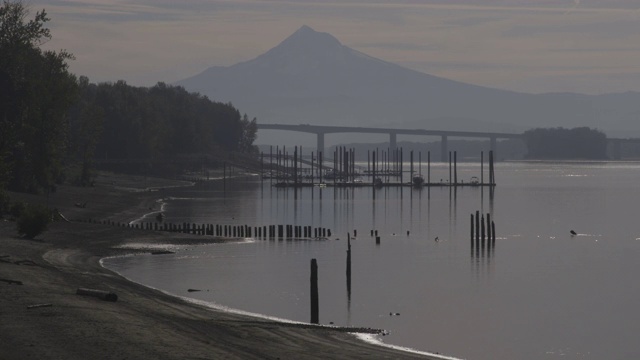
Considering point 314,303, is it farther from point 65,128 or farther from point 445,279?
point 65,128

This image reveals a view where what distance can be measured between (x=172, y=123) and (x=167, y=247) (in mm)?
109244

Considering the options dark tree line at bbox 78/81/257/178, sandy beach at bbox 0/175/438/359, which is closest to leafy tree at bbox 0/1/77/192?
sandy beach at bbox 0/175/438/359

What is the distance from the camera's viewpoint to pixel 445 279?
5212 cm

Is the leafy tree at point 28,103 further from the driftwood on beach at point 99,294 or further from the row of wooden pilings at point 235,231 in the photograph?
the driftwood on beach at point 99,294

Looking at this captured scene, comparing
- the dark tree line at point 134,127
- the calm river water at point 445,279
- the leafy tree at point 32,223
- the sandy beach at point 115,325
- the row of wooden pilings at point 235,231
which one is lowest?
the calm river water at point 445,279

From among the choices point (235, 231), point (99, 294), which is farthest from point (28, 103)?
point (99, 294)

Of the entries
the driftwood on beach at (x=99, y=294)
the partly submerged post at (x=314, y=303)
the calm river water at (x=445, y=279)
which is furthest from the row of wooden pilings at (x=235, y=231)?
the driftwood on beach at (x=99, y=294)

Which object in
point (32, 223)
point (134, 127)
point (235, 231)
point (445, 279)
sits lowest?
point (445, 279)

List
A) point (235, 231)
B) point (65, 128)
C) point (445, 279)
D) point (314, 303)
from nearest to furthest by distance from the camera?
point (314, 303)
point (445, 279)
point (235, 231)
point (65, 128)

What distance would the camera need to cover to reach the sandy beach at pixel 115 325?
23.8 metres

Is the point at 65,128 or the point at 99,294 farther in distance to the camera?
the point at 65,128

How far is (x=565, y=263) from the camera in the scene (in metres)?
60.7

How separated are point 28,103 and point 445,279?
3285 centimetres

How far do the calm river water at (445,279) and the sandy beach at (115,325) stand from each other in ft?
11.3
